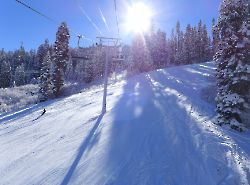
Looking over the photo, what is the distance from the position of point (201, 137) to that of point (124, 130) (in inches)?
168

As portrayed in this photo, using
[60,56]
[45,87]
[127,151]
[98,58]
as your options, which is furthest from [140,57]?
[127,151]

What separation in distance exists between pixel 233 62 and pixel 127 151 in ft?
41.7

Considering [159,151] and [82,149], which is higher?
[159,151]

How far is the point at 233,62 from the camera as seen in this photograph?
25.0m

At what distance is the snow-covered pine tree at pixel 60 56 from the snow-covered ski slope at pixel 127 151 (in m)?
28.6

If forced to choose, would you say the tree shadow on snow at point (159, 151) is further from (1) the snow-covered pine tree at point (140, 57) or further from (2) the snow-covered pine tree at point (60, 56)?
(1) the snow-covered pine tree at point (140, 57)

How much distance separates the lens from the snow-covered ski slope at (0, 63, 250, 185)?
13922 mm

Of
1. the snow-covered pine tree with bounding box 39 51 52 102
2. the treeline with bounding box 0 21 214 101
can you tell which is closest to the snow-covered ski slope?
the treeline with bounding box 0 21 214 101

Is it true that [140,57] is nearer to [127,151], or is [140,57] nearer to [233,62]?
[233,62]

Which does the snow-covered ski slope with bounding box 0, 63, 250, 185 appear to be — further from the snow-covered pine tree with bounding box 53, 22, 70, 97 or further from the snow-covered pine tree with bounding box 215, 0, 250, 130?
the snow-covered pine tree with bounding box 53, 22, 70, 97

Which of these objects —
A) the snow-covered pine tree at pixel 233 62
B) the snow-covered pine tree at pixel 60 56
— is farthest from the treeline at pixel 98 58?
the snow-covered pine tree at pixel 233 62

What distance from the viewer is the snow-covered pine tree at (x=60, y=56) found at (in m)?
54.6

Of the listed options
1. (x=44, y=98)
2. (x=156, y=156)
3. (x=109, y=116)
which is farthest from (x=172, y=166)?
(x=44, y=98)

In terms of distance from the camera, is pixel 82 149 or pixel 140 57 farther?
pixel 140 57
